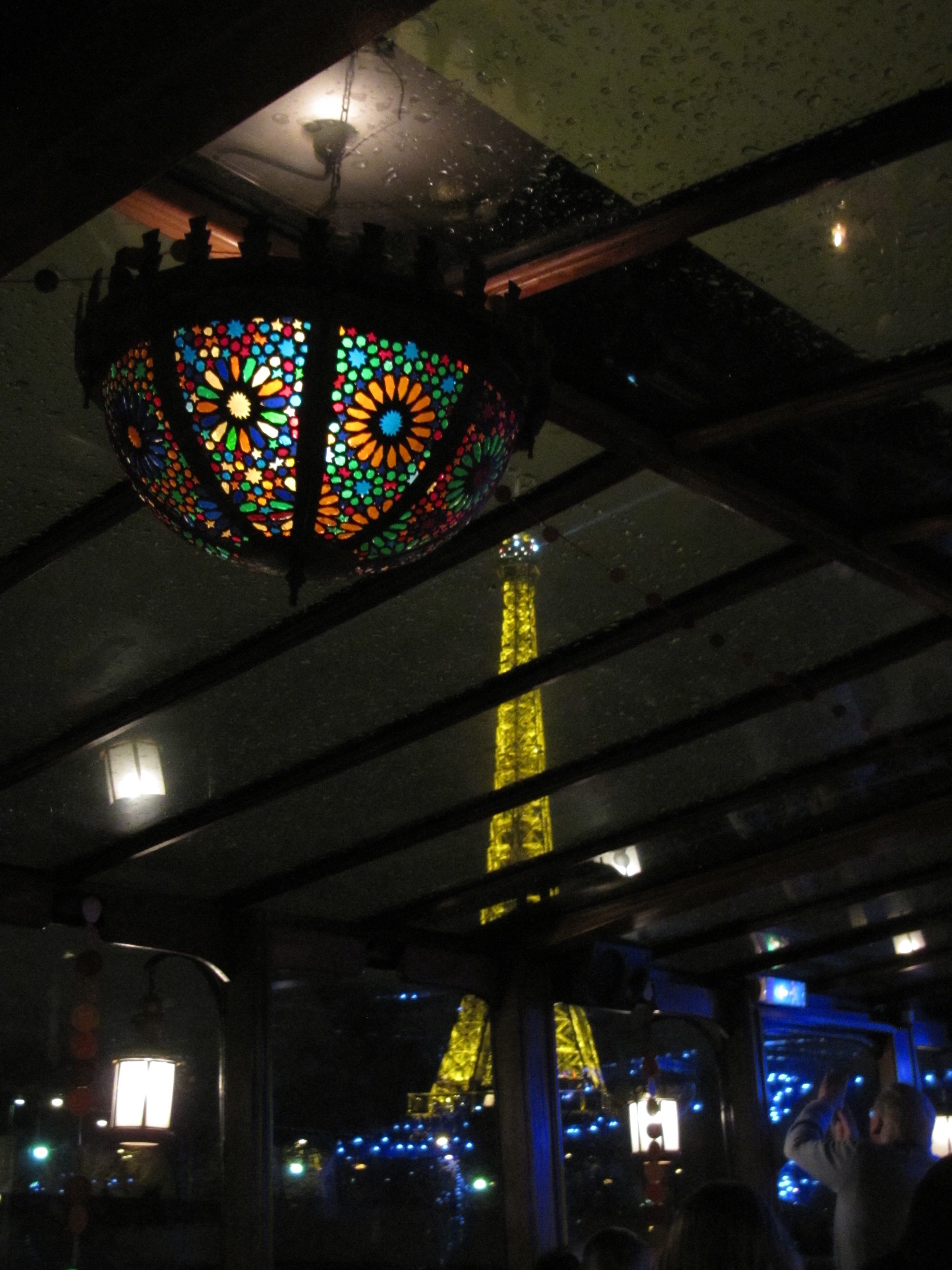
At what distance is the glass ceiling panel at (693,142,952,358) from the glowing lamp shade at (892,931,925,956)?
540 centimetres

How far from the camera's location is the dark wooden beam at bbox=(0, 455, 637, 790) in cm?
341

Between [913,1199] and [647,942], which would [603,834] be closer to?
[647,942]

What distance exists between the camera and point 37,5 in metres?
1.72

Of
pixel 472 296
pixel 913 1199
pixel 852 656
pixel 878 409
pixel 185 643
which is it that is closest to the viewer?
pixel 913 1199

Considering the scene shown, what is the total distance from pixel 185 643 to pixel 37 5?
247 centimetres

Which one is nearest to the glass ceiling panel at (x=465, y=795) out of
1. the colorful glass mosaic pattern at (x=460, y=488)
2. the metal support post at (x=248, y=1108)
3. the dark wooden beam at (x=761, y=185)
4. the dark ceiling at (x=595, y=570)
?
the dark ceiling at (x=595, y=570)

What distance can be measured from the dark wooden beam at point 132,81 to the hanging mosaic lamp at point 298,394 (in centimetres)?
12

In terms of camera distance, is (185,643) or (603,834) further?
(603,834)

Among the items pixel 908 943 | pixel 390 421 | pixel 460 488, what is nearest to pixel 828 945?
pixel 908 943

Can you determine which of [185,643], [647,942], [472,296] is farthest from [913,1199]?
[647,942]

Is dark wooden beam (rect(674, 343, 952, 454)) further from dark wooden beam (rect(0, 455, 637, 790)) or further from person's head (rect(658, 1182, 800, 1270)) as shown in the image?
person's head (rect(658, 1182, 800, 1270))

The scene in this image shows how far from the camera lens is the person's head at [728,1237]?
215cm

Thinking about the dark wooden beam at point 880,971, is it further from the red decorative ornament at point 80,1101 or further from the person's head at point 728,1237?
the person's head at point 728,1237

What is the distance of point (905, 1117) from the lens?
483 centimetres
